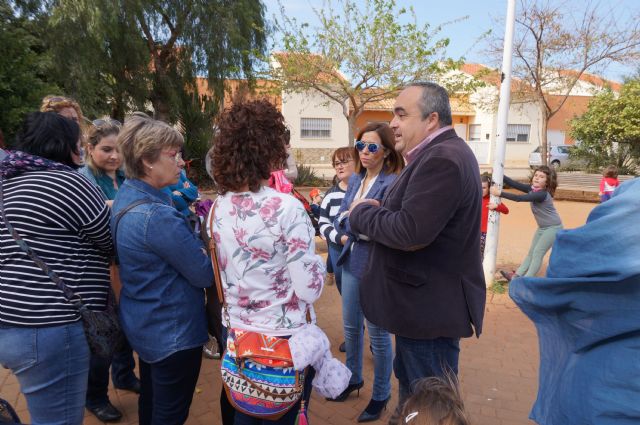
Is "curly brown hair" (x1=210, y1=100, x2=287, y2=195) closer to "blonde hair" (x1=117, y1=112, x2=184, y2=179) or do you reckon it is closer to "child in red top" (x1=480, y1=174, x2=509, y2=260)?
"blonde hair" (x1=117, y1=112, x2=184, y2=179)

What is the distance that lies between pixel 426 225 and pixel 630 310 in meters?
0.78

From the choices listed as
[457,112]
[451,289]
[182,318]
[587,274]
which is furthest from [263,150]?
[457,112]

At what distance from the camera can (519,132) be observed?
32875 millimetres

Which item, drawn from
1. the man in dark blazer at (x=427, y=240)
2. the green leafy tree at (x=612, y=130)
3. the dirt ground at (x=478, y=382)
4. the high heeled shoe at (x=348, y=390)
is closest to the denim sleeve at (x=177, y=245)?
the man in dark blazer at (x=427, y=240)

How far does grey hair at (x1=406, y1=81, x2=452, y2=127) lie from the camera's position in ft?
6.63

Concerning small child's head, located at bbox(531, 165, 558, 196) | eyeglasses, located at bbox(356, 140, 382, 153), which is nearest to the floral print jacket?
eyeglasses, located at bbox(356, 140, 382, 153)

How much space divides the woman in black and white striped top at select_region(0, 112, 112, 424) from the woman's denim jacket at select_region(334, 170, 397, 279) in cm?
150

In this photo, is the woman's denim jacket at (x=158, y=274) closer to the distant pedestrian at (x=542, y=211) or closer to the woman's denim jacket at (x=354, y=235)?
the woman's denim jacket at (x=354, y=235)

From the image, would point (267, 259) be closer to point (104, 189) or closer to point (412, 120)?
point (412, 120)

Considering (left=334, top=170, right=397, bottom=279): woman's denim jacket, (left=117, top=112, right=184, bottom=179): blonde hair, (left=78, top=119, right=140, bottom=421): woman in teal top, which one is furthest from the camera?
(left=78, top=119, right=140, bottom=421): woman in teal top

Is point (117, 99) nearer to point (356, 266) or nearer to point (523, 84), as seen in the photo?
point (356, 266)

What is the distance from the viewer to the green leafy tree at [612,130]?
16.3 meters

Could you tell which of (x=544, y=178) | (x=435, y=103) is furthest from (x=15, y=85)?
(x=544, y=178)

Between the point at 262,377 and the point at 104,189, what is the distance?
2.06 m
